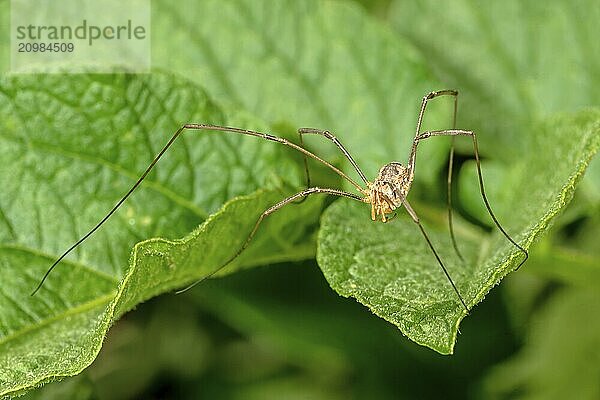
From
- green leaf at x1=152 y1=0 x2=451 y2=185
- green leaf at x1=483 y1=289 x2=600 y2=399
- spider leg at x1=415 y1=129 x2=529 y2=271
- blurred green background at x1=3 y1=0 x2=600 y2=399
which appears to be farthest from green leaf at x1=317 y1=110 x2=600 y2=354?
green leaf at x1=483 y1=289 x2=600 y2=399

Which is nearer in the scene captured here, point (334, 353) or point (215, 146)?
A: point (215, 146)

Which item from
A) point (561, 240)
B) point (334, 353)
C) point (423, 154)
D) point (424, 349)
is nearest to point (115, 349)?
point (334, 353)

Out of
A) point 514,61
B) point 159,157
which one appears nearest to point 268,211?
point 159,157

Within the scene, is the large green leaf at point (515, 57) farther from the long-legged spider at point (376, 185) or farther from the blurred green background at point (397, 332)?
the long-legged spider at point (376, 185)

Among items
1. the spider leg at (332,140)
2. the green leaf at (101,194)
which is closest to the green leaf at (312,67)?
the spider leg at (332,140)

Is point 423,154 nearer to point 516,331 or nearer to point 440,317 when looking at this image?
point 516,331

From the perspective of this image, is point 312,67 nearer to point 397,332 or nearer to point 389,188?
point 389,188
